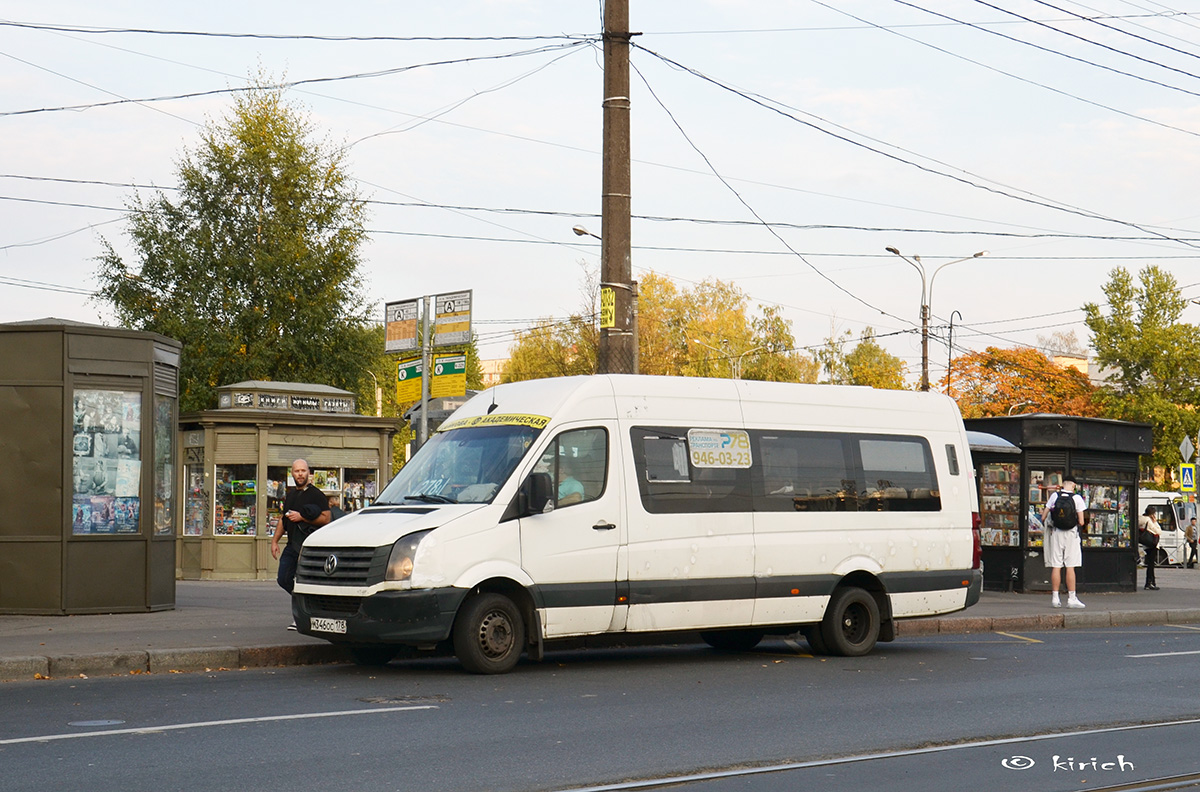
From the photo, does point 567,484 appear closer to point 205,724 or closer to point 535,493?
point 535,493

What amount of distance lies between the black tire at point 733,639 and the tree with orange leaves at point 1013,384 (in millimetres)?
63285

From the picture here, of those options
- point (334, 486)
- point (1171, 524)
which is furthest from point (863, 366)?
point (334, 486)

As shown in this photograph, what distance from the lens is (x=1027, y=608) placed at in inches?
758

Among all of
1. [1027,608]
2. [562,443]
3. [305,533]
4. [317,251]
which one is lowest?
[1027,608]

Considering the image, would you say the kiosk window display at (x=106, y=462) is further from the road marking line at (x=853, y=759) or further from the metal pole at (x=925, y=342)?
the metal pole at (x=925, y=342)

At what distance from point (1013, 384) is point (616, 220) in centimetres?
6530

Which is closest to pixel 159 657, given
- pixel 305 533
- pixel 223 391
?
pixel 305 533

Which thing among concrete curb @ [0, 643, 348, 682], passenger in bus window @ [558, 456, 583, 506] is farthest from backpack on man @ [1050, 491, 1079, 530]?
concrete curb @ [0, 643, 348, 682]

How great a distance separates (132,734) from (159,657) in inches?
143

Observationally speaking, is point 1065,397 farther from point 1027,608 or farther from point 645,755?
point 645,755

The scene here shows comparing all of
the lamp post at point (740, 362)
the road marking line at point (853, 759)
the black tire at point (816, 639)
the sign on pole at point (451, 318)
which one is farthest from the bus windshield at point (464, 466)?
the lamp post at point (740, 362)

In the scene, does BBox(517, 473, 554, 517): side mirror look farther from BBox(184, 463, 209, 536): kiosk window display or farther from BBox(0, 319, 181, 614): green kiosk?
BBox(184, 463, 209, 536): kiosk window display

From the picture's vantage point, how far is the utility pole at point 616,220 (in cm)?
1479

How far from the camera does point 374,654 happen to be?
12.0 metres
